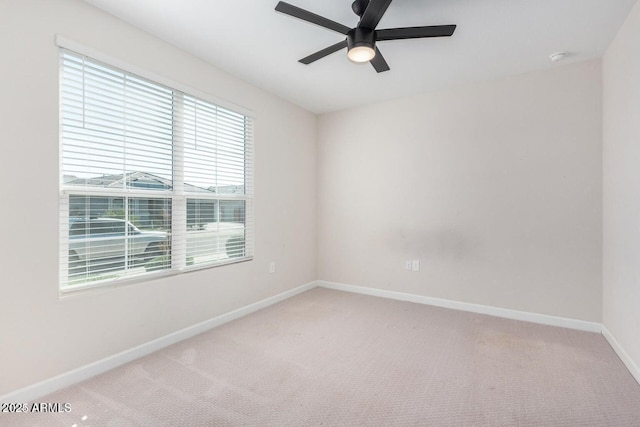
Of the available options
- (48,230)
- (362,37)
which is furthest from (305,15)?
(48,230)

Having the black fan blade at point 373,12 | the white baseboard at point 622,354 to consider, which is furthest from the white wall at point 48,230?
the white baseboard at point 622,354

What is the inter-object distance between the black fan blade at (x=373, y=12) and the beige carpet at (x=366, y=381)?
2.28 metres

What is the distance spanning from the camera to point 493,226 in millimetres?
3232

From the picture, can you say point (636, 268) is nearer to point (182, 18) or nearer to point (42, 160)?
point (182, 18)

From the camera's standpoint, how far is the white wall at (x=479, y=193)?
2842 mm

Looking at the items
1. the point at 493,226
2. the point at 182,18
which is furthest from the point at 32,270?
the point at 493,226

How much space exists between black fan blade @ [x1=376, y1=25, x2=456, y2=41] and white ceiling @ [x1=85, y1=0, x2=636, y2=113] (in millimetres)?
288

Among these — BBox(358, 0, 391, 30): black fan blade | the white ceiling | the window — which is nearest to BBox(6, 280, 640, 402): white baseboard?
the window

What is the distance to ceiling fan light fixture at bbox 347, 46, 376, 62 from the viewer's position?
6.40 ft

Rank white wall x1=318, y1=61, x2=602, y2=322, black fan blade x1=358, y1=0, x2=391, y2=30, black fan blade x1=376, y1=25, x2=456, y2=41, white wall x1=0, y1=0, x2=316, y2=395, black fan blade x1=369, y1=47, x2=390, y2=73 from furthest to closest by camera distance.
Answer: white wall x1=318, y1=61, x2=602, y2=322 < black fan blade x1=369, y1=47, x2=390, y2=73 < black fan blade x1=376, y1=25, x2=456, y2=41 < white wall x1=0, y1=0, x2=316, y2=395 < black fan blade x1=358, y1=0, x2=391, y2=30

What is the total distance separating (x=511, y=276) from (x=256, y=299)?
2783 millimetres

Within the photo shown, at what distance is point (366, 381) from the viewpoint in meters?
2.02

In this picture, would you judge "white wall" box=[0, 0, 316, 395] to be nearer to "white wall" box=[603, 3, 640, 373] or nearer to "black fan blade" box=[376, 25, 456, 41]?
"black fan blade" box=[376, 25, 456, 41]

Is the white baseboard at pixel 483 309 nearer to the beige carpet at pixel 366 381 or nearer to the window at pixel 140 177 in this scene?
the beige carpet at pixel 366 381
